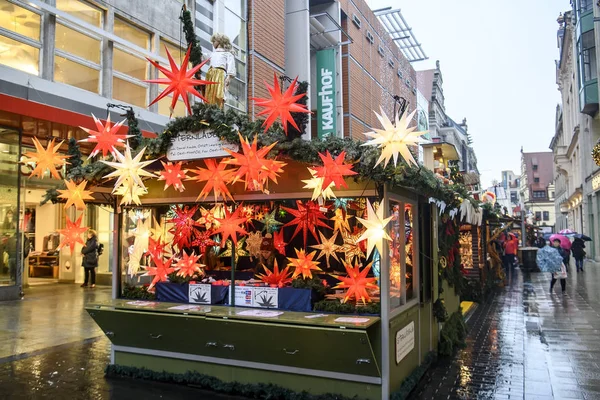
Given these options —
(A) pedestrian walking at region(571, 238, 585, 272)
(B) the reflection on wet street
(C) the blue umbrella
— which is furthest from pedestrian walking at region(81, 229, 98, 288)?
(A) pedestrian walking at region(571, 238, 585, 272)

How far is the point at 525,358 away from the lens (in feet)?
25.1

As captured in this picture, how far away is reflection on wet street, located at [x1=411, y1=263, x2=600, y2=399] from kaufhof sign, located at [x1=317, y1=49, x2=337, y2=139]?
38.6 ft

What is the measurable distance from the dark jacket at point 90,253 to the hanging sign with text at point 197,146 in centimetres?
1127

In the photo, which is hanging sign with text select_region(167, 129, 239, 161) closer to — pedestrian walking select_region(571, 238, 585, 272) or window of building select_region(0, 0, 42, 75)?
window of building select_region(0, 0, 42, 75)

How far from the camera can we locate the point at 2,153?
43.0 feet

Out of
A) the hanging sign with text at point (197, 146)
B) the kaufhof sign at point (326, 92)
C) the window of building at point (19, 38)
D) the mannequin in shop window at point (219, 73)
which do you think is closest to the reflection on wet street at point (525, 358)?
the hanging sign with text at point (197, 146)

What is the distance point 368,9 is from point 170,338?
90.2 feet

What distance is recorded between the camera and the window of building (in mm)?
11711

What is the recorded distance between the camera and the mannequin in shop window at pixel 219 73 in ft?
21.2

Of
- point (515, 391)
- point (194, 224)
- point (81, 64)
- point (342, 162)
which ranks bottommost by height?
point (515, 391)

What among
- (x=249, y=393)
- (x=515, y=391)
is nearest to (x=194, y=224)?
(x=249, y=393)

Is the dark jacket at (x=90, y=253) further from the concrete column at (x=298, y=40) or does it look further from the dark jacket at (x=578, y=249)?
the dark jacket at (x=578, y=249)

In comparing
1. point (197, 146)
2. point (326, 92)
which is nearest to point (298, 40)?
point (326, 92)

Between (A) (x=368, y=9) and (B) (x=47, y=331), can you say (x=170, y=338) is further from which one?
(A) (x=368, y=9)
